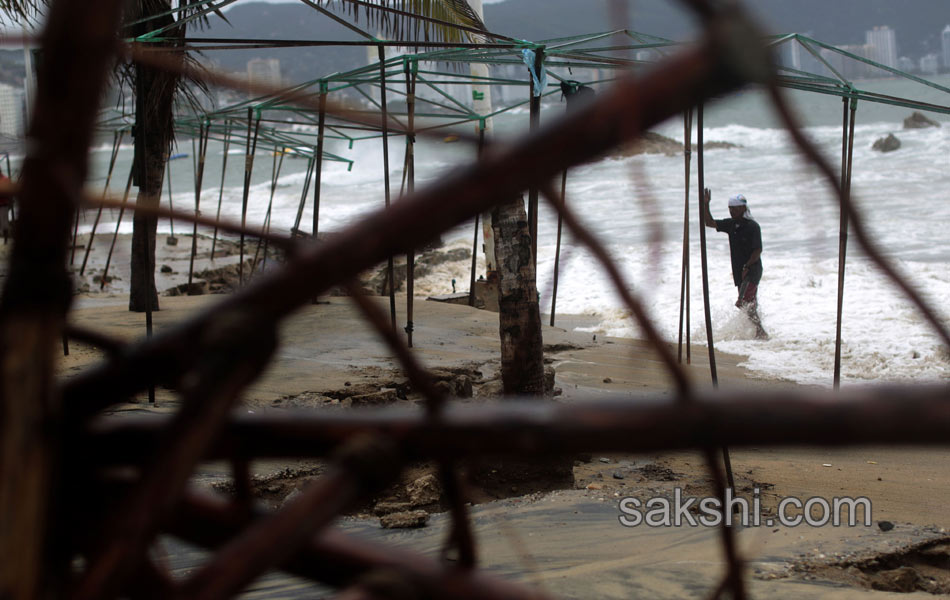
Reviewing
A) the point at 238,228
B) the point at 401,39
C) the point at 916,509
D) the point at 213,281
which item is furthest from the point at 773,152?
the point at 238,228

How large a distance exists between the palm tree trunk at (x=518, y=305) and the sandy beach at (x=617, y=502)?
1.32ft

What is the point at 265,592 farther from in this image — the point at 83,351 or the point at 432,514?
the point at 83,351

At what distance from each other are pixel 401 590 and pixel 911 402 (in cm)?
53

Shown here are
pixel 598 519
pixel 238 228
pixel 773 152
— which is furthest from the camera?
pixel 773 152

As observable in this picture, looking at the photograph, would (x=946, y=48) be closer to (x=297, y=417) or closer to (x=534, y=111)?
(x=534, y=111)

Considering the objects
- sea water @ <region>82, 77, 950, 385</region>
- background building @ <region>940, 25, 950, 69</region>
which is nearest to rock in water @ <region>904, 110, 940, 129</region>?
sea water @ <region>82, 77, 950, 385</region>

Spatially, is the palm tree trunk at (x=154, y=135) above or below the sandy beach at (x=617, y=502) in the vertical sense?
above

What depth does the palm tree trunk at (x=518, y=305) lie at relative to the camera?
464cm

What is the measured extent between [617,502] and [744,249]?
20.3 ft

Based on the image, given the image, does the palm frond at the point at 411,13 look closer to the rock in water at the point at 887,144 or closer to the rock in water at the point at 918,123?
the rock in water at the point at 887,144

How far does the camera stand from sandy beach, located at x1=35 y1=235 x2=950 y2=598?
2.92 meters

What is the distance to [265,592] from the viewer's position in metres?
2.66
